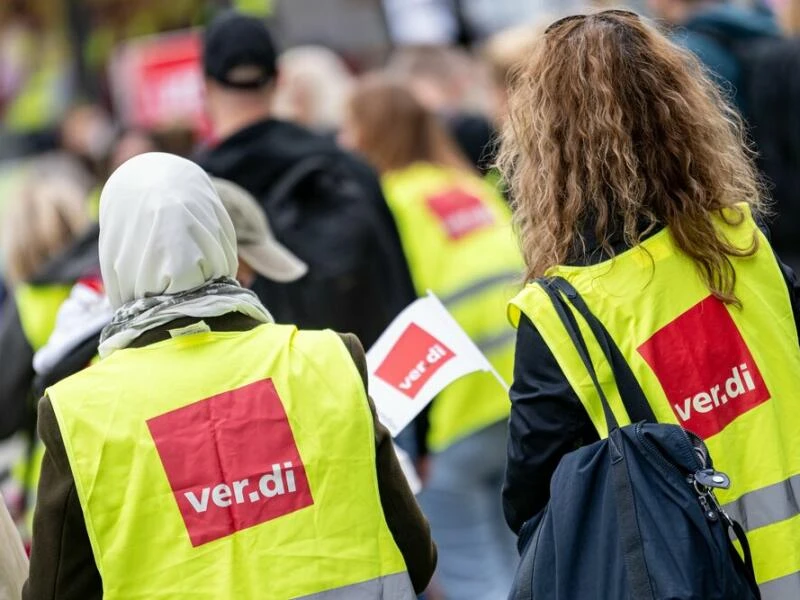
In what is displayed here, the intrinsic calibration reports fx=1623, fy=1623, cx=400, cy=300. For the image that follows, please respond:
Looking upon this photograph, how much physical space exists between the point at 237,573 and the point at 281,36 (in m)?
11.6

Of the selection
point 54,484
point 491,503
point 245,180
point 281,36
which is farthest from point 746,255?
point 281,36

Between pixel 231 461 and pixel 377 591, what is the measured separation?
1.34ft

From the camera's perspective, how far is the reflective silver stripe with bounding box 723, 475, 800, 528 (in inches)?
132

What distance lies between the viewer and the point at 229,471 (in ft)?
10.9

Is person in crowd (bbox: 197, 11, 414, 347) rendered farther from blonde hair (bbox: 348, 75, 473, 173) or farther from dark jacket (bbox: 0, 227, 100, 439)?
blonde hair (bbox: 348, 75, 473, 173)

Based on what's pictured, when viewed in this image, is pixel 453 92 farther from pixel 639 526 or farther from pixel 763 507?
pixel 639 526

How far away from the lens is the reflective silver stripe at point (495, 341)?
6215mm

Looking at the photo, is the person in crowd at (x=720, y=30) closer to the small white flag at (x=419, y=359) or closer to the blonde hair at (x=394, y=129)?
the blonde hair at (x=394, y=129)

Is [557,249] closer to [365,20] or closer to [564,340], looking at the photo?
[564,340]

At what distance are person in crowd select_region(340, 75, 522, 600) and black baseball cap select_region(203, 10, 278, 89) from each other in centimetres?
96

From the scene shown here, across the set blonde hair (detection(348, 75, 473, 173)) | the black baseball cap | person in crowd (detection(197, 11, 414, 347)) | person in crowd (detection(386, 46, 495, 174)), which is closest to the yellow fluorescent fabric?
person in crowd (detection(197, 11, 414, 347))

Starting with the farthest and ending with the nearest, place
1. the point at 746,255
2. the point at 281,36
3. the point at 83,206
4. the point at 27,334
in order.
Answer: the point at 281,36, the point at 83,206, the point at 27,334, the point at 746,255

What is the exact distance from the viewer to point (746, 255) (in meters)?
3.46

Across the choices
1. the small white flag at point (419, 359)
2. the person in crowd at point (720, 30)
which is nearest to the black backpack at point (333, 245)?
the small white flag at point (419, 359)
